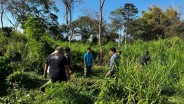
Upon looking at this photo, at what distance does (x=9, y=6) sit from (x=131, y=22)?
19596 mm

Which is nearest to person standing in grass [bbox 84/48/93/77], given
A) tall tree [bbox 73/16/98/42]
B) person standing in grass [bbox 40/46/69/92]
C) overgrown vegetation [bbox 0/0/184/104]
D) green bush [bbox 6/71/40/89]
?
overgrown vegetation [bbox 0/0/184/104]

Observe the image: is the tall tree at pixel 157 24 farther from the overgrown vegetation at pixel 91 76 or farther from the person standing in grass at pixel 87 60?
the person standing in grass at pixel 87 60

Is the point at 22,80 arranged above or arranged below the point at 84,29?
below

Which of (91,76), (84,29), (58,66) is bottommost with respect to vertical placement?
(91,76)

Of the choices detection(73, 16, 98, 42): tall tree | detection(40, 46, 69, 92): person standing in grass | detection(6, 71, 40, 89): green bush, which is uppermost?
detection(73, 16, 98, 42): tall tree

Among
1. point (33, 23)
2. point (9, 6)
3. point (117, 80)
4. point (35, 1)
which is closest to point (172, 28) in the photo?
point (35, 1)

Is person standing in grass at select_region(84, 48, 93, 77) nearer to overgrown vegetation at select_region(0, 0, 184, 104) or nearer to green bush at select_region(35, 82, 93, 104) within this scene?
overgrown vegetation at select_region(0, 0, 184, 104)

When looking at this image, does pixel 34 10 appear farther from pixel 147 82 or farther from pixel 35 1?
pixel 147 82

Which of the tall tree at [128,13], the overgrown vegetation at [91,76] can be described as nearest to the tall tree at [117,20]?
the tall tree at [128,13]

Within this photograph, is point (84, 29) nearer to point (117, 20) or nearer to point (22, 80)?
point (117, 20)

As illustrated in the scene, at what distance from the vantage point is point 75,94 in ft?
23.3

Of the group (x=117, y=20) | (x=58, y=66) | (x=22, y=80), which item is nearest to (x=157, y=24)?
(x=117, y=20)

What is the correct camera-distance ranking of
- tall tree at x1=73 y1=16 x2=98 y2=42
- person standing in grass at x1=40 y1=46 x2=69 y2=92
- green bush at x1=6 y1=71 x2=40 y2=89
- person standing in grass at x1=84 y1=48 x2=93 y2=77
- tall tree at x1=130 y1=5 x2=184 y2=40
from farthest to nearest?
tall tree at x1=73 y1=16 x2=98 y2=42 → tall tree at x1=130 y1=5 x2=184 y2=40 → person standing in grass at x1=84 y1=48 x2=93 y2=77 → green bush at x1=6 y1=71 x2=40 y2=89 → person standing in grass at x1=40 y1=46 x2=69 y2=92

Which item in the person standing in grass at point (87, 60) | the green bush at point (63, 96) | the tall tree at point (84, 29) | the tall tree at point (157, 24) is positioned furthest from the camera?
Result: the tall tree at point (84, 29)
